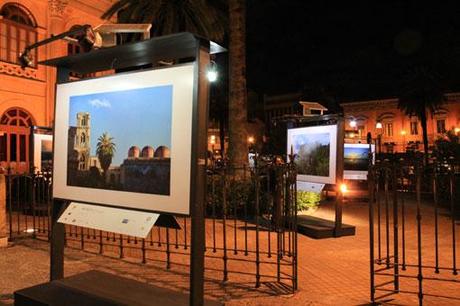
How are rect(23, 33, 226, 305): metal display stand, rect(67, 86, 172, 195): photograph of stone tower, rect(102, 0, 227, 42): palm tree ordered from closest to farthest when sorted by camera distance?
rect(23, 33, 226, 305): metal display stand → rect(67, 86, 172, 195): photograph of stone tower → rect(102, 0, 227, 42): palm tree

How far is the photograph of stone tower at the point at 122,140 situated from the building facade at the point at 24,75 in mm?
15964

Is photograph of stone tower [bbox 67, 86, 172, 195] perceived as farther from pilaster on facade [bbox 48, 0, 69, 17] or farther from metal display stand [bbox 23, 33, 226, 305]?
pilaster on facade [bbox 48, 0, 69, 17]

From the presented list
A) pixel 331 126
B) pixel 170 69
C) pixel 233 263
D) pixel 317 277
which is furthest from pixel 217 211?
pixel 170 69

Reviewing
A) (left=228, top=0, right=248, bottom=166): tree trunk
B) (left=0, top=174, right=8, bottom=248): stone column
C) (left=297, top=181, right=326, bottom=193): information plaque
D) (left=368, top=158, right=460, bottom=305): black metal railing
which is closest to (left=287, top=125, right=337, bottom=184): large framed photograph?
(left=297, top=181, right=326, bottom=193): information plaque

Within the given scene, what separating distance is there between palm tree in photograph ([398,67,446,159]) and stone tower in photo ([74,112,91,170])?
47.7 meters

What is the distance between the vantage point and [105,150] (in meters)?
4.62

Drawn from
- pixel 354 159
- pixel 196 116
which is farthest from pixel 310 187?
pixel 354 159

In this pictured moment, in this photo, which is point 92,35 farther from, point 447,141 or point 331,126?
point 447,141

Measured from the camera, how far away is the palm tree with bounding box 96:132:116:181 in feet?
15.0

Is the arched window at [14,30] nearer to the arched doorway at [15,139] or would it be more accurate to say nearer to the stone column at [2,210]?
the arched doorway at [15,139]

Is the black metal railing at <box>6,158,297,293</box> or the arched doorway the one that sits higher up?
the arched doorway

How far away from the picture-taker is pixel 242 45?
14.8 metres

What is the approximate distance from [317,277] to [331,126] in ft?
13.9

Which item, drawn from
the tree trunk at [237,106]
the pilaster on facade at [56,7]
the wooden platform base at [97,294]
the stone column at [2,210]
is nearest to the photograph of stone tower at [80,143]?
the wooden platform base at [97,294]
